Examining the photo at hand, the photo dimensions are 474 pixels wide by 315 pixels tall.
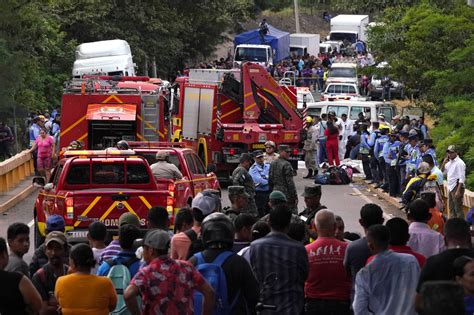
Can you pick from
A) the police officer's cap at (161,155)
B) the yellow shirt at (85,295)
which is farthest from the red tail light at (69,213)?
the yellow shirt at (85,295)

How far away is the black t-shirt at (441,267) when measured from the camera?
386 inches

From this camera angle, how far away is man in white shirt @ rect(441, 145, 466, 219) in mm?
23609

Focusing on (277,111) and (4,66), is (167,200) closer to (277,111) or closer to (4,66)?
(277,111)

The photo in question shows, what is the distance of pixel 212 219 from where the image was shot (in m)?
10.5

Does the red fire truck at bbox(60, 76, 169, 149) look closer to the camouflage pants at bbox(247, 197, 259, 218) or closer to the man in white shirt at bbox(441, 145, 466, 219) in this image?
the man in white shirt at bbox(441, 145, 466, 219)

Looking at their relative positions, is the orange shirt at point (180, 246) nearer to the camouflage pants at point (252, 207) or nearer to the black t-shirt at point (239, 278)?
the black t-shirt at point (239, 278)

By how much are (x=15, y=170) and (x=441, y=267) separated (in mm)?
24540

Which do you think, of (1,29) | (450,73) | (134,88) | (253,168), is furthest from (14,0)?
(253,168)

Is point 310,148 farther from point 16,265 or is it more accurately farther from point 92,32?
point 16,265

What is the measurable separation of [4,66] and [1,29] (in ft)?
16.0

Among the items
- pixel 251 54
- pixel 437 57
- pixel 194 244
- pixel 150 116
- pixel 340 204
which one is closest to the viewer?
pixel 194 244

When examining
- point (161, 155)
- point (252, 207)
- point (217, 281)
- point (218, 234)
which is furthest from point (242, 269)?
point (161, 155)

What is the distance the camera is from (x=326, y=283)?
37.7 ft

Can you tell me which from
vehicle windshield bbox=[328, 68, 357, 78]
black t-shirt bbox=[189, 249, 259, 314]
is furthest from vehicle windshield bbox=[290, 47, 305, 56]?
black t-shirt bbox=[189, 249, 259, 314]
